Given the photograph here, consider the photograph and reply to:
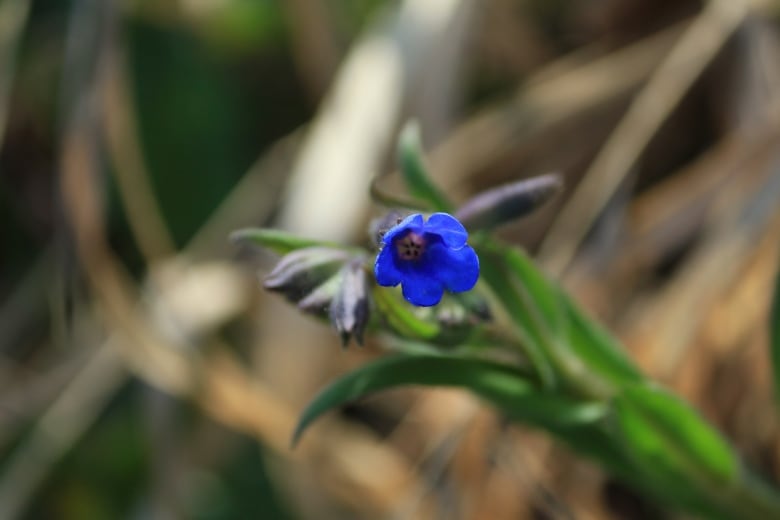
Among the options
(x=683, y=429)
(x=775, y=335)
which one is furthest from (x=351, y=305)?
(x=775, y=335)

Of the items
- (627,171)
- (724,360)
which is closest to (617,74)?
(627,171)

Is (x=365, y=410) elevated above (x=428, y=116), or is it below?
below

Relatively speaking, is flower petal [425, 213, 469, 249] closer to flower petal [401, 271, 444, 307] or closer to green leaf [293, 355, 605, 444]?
flower petal [401, 271, 444, 307]

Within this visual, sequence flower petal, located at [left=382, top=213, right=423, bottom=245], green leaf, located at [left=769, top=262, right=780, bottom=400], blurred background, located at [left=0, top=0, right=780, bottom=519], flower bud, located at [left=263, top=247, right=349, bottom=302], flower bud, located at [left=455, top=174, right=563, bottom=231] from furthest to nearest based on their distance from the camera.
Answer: blurred background, located at [left=0, top=0, right=780, bottom=519] < green leaf, located at [left=769, top=262, right=780, bottom=400] < flower bud, located at [left=455, top=174, right=563, bottom=231] < flower bud, located at [left=263, top=247, right=349, bottom=302] < flower petal, located at [left=382, top=213, right=423, bottom=245]

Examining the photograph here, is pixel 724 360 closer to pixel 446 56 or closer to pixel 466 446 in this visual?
pixel 466 446

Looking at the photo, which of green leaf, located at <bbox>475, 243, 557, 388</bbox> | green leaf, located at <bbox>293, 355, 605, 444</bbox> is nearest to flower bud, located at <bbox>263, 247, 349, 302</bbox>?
green leaf, located at <bbox>293, 355, 605, 444</bbox>

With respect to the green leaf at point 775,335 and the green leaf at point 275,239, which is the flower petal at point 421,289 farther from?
the green leaf at point 775,335

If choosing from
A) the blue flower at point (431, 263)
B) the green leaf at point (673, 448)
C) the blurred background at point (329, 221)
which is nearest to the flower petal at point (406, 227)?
the blue flower at point (431, 263)

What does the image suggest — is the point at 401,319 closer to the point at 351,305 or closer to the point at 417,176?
the point at 351,305
